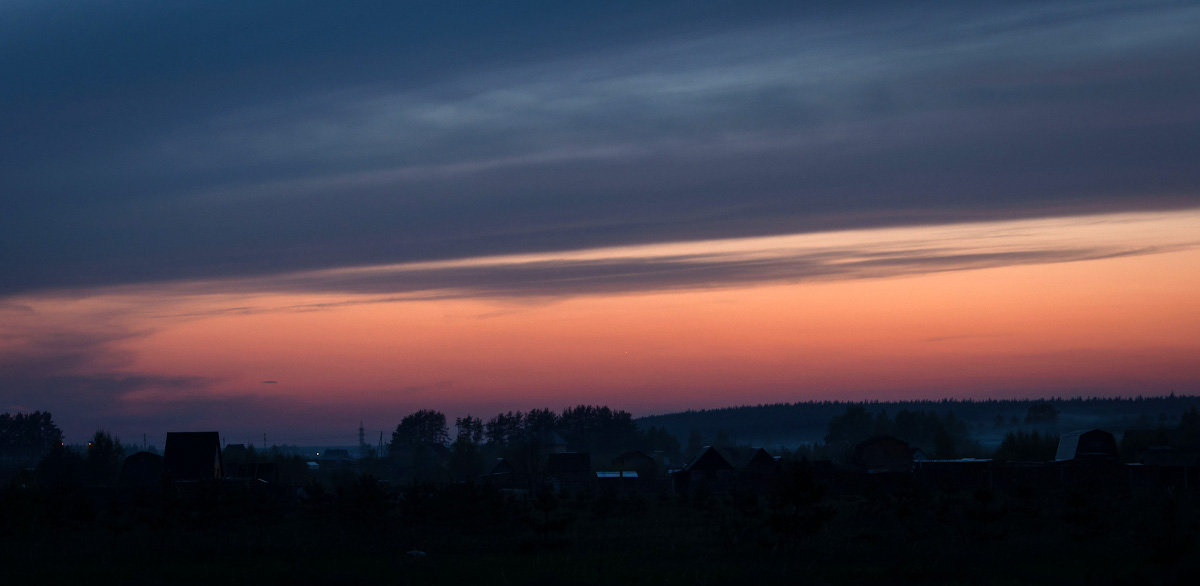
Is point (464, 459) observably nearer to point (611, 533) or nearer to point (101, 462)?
point (101, 462)

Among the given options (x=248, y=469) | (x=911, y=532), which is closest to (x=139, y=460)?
(x=248, y=469)

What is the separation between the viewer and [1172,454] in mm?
91125

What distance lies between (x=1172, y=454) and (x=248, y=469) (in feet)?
272

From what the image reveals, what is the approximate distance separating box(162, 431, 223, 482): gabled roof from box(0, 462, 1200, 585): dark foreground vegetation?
19.0 metres

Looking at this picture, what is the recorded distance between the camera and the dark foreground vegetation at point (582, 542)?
2853 centimetres

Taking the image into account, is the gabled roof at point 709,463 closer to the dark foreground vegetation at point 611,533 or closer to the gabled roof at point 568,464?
the dark foreground vegetation at point 611,533

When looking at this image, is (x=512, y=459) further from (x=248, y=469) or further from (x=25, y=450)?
(x=25, y=450)

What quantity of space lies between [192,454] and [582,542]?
4870 cm

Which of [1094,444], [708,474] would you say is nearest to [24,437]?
[708,474]

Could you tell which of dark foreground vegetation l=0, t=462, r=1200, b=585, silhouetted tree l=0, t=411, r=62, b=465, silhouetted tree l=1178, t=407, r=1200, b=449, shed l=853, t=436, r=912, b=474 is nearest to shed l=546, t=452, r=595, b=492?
shed l=853, t=436, r=912, b=474

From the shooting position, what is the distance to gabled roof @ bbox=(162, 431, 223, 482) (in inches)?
3027

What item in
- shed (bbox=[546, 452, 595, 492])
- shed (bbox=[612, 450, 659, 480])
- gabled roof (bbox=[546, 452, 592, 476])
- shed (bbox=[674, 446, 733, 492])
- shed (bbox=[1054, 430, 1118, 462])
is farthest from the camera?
shed (bbox=[612, 450, 659, 480])

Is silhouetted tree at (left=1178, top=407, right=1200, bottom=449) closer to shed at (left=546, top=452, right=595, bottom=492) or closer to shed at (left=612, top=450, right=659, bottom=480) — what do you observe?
shed at (left=612, top=450, right=659, bottom=480)

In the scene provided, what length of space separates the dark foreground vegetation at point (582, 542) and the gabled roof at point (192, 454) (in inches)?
746
